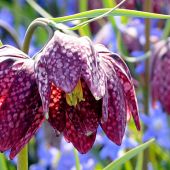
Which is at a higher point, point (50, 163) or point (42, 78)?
point (42, 78)

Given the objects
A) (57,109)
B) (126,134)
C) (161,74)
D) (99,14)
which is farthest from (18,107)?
(126,134)

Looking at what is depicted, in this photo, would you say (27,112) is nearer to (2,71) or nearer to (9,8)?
(2,71)

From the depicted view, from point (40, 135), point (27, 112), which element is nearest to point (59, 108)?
point (27, 112)

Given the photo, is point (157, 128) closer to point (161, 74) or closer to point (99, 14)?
point (161, 74)

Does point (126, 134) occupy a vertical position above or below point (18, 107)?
below

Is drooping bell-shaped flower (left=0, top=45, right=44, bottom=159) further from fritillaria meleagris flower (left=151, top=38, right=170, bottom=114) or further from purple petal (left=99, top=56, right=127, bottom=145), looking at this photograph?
fritillaria meleagris flower (left=151, top=38, right=170, bottom=114)

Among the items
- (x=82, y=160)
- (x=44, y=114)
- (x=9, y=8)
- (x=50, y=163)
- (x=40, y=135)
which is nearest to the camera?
(x=44, y=114)

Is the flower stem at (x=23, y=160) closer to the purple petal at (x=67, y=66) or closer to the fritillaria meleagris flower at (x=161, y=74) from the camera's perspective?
the purple petal at (x=67, y=66)
